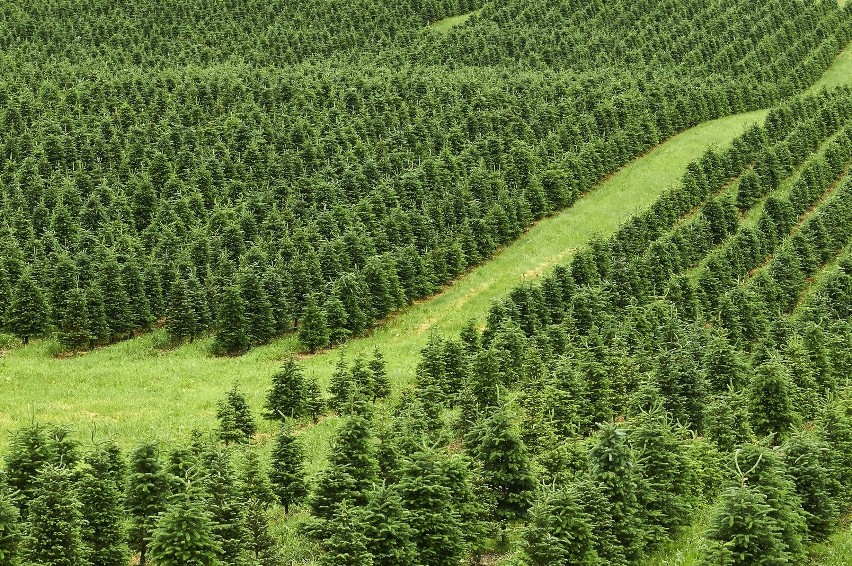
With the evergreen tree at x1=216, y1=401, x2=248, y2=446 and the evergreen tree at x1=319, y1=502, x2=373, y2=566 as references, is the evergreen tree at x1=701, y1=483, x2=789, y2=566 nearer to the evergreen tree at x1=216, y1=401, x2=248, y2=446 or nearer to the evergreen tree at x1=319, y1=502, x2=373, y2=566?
the evergreen tree at x1=319, y1=502, x2=373, y2=566

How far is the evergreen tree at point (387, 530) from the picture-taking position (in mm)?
28203

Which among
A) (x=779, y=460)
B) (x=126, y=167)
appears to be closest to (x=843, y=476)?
(x=779, y=460)

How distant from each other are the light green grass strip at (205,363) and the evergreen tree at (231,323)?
4.94ft

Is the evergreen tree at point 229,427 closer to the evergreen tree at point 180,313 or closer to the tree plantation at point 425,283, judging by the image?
the tree plantation at point 425,283

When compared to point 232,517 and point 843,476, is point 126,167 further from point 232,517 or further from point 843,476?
point 843,476

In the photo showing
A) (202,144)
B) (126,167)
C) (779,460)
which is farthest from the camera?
(202,144)

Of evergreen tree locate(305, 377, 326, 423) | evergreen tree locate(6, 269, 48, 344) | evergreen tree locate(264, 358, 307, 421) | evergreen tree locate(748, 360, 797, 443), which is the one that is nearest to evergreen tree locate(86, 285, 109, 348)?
evergreen tree locate(6, 269, 48, 344)

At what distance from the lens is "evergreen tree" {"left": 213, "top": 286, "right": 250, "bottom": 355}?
68375 mm

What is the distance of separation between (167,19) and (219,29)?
10.0 m

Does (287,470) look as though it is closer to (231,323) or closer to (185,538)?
(185,538)

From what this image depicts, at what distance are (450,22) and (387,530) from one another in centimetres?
15235

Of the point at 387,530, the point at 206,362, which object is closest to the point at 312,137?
the point at 206,362

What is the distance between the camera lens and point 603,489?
29.4 m

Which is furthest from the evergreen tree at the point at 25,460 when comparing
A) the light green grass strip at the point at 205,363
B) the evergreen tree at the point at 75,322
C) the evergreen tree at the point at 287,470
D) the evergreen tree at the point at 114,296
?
the evergreen tree at the point at 114,296
